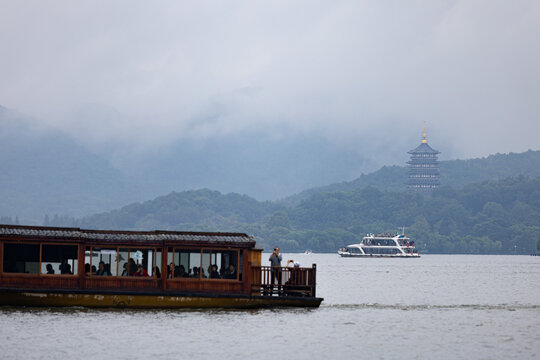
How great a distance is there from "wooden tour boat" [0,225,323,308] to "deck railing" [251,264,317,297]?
0.20 feet

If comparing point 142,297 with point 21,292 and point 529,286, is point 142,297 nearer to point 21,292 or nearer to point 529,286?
point 21,292

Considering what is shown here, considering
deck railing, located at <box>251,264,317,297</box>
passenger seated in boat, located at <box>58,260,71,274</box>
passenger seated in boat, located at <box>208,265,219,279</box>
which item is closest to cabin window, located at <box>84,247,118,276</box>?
passenger seated in boat, located at <box>58,260,71,274</box>

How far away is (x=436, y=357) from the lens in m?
32.4

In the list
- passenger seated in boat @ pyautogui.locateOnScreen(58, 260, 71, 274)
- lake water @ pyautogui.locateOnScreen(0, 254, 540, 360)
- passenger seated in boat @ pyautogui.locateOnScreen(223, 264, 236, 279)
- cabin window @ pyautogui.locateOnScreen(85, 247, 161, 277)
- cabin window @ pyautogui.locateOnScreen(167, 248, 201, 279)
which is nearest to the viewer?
lake water @ pyautogui.locateOnScreen(0, 254, 540, 360)

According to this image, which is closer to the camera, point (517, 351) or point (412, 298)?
point (517, 351)

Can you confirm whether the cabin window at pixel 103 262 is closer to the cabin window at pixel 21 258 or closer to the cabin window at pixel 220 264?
the cabin window at pixel 21 258

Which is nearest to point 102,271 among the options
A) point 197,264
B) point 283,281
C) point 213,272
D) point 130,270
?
point 130,270

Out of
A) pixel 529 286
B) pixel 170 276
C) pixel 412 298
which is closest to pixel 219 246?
pixel 170 276

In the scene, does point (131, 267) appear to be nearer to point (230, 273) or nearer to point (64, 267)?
point (64, 267)

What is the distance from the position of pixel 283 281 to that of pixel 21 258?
11.1 m

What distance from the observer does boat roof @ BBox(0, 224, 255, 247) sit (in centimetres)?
4116

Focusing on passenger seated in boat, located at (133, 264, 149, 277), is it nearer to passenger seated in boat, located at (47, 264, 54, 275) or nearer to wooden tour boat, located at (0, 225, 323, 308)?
wooden tour boat, located at (0, 225, 323, 308)

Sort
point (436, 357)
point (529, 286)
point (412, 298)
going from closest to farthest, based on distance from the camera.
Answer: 1. point (436, 357)
2. point (412, 298)
3. point (529, 286)

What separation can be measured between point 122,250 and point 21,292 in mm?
4379
